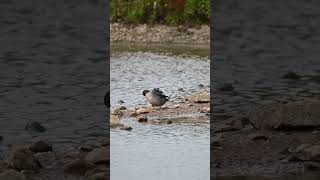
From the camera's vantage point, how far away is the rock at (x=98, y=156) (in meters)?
7.08

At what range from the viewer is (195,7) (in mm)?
22484

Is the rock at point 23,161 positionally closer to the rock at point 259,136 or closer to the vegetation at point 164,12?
the rock at point 259,136

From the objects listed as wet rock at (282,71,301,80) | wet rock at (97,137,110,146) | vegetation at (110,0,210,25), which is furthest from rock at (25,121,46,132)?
vegetation at (110,0,210,25)

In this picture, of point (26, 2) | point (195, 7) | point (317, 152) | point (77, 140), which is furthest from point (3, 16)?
point (317, 152)

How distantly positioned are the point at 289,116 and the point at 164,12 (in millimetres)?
14721

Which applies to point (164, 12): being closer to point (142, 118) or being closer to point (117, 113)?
point (117, 113)

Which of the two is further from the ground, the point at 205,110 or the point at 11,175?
the point at 11,175

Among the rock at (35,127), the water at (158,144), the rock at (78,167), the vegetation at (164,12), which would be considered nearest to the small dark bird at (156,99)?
the water at (158,144)

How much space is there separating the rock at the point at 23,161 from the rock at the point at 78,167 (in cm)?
24

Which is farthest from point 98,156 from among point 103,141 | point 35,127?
point 35,127

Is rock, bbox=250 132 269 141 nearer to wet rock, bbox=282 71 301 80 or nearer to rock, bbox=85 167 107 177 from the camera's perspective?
rock, bbox=85 167 107 177

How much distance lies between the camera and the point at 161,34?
71.6 feet

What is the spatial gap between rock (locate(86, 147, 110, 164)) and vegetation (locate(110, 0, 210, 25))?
14.7 m

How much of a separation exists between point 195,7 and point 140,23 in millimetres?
1398
